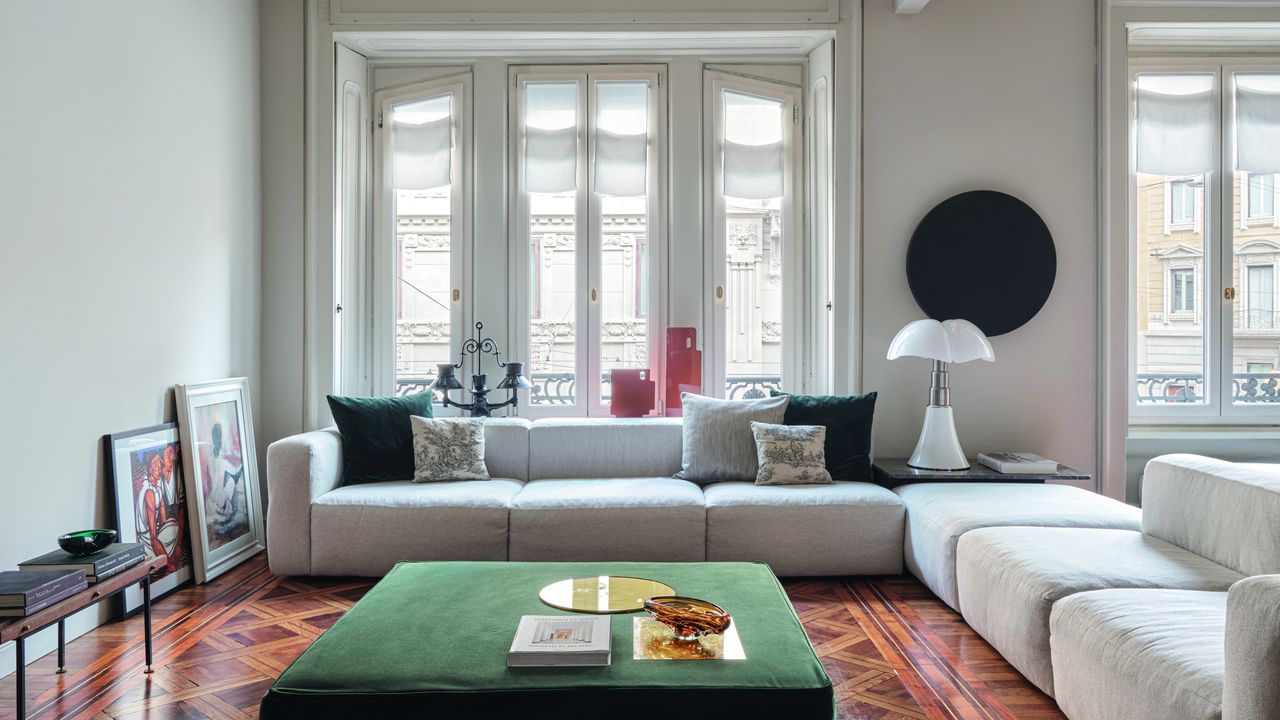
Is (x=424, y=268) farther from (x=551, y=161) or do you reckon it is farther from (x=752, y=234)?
(x=752, y=234)

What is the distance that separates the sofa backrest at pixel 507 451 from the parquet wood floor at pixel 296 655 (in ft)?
2.86

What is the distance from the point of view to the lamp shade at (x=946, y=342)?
3.85 metres

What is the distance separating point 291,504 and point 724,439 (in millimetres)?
2033

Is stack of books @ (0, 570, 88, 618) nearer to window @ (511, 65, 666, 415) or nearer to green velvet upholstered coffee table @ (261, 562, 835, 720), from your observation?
green velvet upholstered coffee table @ (261, 562, 835, 720)

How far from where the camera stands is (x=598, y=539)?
353cm

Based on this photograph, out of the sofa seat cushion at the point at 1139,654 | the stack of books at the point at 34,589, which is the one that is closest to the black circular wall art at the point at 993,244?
the sofa seat cushion at the point at 1139,654

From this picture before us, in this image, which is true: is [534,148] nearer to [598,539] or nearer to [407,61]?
[407,61]

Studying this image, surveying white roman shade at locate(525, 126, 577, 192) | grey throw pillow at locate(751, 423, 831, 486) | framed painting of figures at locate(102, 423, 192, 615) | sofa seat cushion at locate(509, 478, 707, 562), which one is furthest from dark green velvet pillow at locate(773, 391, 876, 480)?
framed painting of figures at locate(102, 423, 192, 615)

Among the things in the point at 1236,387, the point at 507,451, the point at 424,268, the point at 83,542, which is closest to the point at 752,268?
the point at 507,451

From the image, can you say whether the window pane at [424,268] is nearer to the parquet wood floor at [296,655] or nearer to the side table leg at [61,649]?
the parquet wood floor at [296,655]

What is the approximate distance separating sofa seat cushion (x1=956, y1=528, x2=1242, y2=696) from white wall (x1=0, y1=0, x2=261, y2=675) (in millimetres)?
3192

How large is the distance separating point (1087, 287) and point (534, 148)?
10.5 ft

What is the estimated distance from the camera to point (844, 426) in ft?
13.2

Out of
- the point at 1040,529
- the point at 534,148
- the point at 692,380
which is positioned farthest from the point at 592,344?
the point at 1040,529
